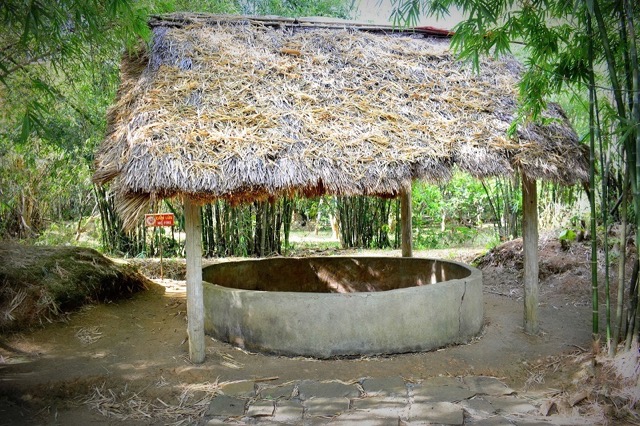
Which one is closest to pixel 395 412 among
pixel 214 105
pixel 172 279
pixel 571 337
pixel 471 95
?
pixel 571 337

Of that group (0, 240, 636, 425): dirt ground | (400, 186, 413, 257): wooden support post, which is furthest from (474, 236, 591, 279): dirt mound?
(400, 186, 413, 257): wooden support post

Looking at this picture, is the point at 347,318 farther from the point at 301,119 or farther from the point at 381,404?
the point at 301,119

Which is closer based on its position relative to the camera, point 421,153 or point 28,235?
point 421,153

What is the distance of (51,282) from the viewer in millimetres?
5719

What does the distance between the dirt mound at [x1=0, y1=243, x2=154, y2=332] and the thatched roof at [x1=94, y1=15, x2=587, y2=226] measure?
6.30 feet

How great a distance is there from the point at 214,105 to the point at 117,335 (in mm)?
2555

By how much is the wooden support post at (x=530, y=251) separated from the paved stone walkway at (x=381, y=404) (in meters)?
1.41

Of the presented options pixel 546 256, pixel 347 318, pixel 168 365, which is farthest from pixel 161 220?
pixel 546 256

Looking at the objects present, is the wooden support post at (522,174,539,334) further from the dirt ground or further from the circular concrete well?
the circular concrete well

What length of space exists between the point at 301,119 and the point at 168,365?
8.17 ft

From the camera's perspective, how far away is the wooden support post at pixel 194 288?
4441 mm

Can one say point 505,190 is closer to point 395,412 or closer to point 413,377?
point 413,377

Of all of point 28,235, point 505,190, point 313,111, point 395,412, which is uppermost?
point 313,111

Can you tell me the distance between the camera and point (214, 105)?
4.75 m
